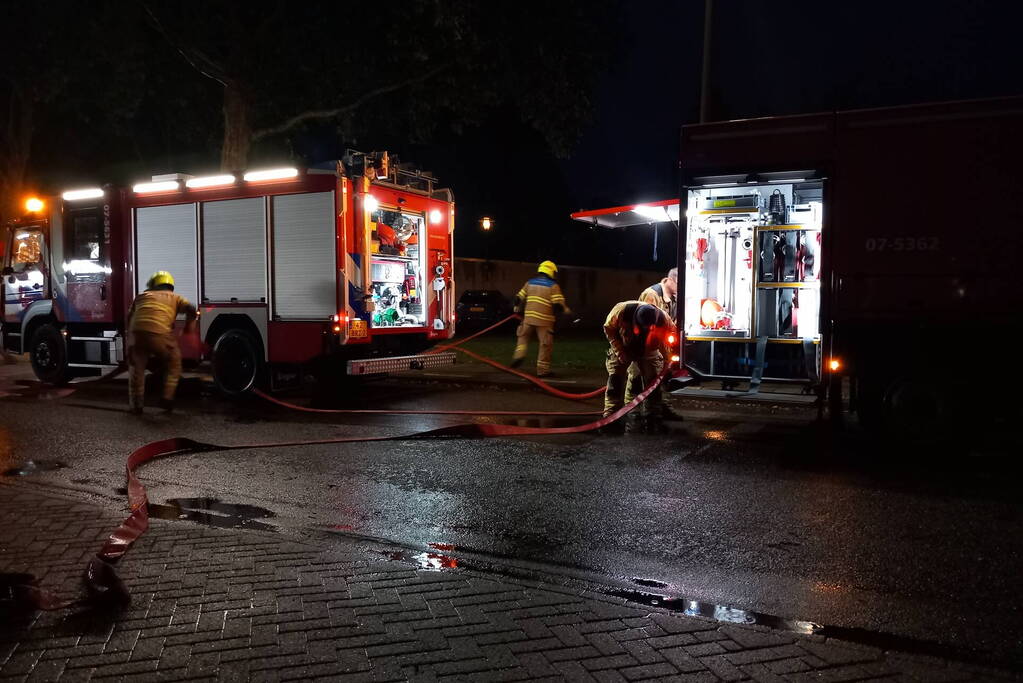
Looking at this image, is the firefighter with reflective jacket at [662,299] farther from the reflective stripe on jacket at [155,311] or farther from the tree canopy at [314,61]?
the tree canopy at [314,61]

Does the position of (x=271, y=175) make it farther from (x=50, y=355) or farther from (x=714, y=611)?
(x=714, y=611)

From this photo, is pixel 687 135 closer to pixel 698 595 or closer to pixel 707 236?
pixel 707 236

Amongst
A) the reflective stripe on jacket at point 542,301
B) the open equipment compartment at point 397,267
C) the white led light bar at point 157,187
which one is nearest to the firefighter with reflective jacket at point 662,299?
the reflective stripe on jacket at point 542,301

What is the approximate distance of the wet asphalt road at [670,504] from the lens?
402cm

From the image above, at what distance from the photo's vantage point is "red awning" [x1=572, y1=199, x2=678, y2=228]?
1012cm

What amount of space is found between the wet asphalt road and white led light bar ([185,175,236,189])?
3.45m

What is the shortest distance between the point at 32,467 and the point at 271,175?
16.3 ft

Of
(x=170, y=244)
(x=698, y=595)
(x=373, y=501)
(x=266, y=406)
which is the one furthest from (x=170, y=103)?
(x=698, y=595)

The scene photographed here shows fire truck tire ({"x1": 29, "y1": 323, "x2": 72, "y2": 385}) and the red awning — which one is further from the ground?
the red awning

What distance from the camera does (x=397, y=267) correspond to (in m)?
11.5

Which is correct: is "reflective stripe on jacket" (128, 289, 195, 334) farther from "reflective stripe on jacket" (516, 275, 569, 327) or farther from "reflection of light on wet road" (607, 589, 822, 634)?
"reflection of light on wet road" (607, 589, 822, 634)

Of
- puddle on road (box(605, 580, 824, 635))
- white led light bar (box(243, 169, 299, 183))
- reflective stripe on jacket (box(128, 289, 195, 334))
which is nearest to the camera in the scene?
puddle on road (box(605, 580, 824, 635))

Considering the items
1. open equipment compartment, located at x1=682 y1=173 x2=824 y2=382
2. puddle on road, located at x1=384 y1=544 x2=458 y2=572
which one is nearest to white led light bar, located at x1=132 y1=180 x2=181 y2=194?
open equipment compartment, located at x1=682 y1=173 x2=824 y2=382

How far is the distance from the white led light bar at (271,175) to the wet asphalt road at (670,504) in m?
3.26
